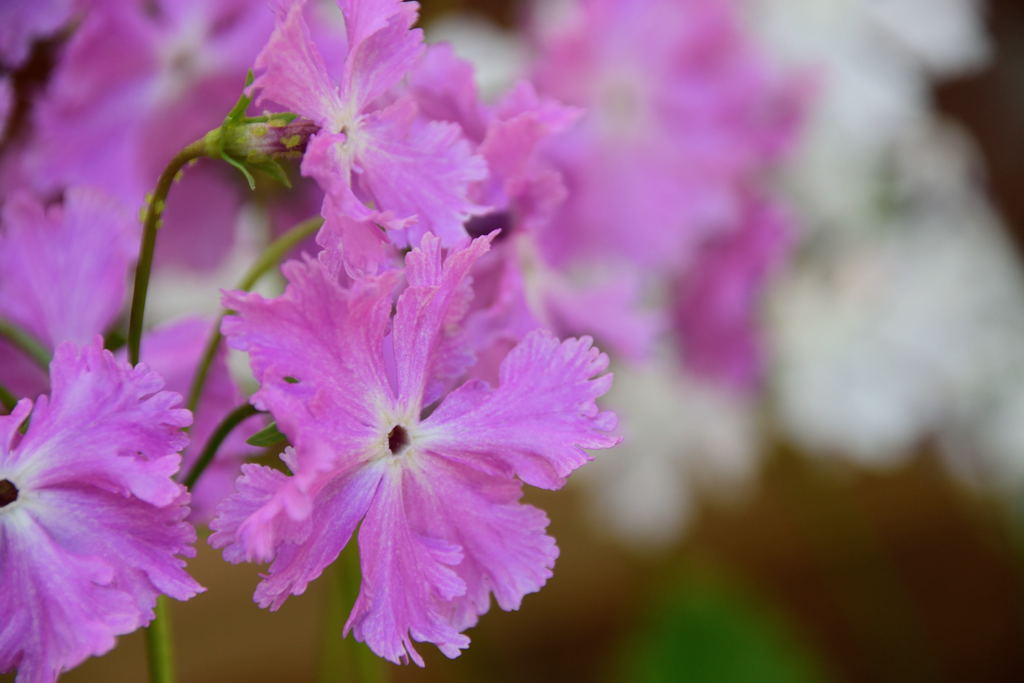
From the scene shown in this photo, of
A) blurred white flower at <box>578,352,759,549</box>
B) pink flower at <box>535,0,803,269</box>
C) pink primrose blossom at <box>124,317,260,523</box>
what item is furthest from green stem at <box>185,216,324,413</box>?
blurred white flower at <box>578,352,759,549</box>

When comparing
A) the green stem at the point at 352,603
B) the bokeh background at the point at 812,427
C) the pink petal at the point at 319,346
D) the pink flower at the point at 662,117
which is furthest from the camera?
the bokeh background at the point at 812,427

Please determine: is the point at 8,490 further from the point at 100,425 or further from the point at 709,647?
the point at 709,647

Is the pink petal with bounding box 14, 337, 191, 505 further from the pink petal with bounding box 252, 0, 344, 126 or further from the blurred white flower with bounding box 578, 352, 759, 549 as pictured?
the blurred white flower with bounding box 578, 352, 759, 549

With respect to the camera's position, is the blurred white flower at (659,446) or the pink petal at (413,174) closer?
the pink petal at (413,174)

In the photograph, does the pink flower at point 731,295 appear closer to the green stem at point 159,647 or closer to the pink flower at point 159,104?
the pink flower at point 159,104

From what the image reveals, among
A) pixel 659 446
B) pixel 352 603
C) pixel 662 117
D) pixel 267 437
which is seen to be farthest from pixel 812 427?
pixel 267 437

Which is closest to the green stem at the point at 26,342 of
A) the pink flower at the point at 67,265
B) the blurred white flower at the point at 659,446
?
the pink flower at the point at 67,265
